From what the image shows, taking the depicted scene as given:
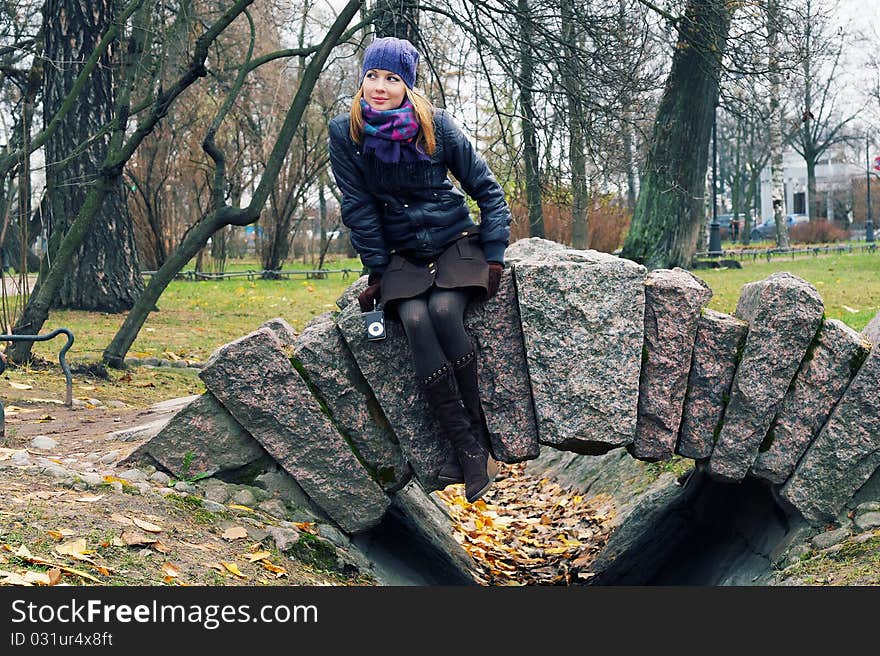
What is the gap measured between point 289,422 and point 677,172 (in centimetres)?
1114

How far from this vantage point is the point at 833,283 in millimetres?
15164

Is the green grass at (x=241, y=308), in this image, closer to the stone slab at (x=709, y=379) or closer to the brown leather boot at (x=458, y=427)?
the stone slab at (x=709, y=379)

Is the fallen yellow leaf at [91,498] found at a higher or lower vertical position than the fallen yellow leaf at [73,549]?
higher

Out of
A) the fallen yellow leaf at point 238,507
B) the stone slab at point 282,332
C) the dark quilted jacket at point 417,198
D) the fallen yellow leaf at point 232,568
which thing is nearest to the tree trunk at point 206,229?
the stone slab at point 282,332

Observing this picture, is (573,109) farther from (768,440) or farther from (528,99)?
(768,440)

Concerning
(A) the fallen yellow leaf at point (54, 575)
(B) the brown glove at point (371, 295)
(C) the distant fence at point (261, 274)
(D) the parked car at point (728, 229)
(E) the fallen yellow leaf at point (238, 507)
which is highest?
(D) the parked car at point (728, 229)

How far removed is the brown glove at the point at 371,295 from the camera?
4523 millimetres

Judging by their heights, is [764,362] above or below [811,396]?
above

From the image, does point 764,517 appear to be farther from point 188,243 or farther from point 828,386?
point 188,243

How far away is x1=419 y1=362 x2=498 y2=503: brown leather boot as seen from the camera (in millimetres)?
4402

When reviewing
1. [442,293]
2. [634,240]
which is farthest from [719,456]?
[634,240]

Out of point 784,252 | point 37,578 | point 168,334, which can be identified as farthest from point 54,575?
point 784,252

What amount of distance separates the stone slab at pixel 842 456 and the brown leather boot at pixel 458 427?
1.50 metres

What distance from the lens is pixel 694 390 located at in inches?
186
